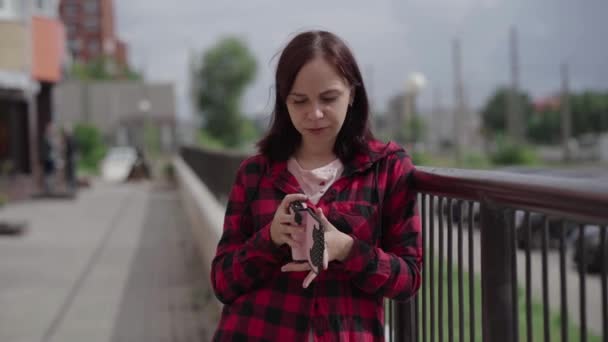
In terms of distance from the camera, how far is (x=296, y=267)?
203 cm

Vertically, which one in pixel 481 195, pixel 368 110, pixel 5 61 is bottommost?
pixel 481 195

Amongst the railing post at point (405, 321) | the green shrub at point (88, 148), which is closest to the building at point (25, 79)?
the green shrub at point (88, 148)

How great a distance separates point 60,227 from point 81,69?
273 feet

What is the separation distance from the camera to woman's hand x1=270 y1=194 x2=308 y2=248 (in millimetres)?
1989

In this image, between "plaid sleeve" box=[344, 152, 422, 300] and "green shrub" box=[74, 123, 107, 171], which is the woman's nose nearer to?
"plaid sleeve" box=[344, 152, 422, 300]

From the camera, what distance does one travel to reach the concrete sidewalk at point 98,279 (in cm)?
688

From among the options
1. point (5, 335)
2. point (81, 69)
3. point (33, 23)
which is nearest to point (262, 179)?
point (5, 335)

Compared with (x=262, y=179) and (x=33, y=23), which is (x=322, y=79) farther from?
(x=33, y=23)

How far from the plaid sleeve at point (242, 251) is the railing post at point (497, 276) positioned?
1.72 ft

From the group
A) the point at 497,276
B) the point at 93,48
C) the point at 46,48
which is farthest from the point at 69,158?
the point at 93,48

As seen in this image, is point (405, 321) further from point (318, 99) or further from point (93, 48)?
point (93, 48)

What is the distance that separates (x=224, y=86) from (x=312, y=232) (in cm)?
7119

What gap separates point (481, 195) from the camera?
2.05 meters

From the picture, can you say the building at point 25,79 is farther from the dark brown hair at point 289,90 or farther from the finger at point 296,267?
the finger at point 296,267
